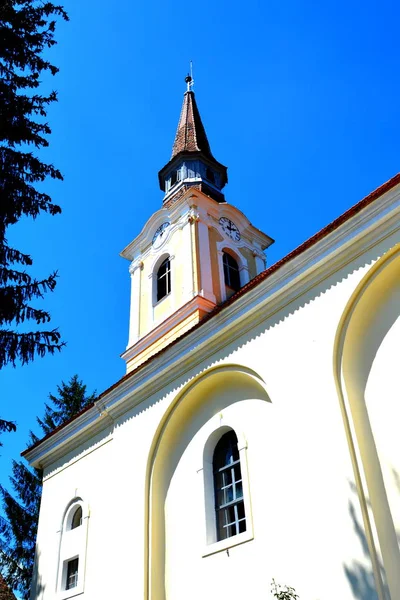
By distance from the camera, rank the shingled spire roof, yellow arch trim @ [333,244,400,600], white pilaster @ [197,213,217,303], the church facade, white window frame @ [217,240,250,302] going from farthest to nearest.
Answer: the shingled spire roof → white window frame @ [217,240,250,302] → white pilaster @ [197,213,217,303] → the church facade → yellow arch trim @ [333,244,400,600]

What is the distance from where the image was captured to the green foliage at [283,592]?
7620 mm

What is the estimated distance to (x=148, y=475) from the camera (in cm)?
1195

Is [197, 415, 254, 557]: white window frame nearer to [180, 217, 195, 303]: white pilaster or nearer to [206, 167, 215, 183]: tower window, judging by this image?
[180, 217, 195, 303]: white pilaster

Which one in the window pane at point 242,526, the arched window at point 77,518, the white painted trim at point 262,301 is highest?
the white painted trim at point 262,301

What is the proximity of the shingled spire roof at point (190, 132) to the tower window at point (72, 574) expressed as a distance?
17.0 metres

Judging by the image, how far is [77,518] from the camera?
14.2 metres

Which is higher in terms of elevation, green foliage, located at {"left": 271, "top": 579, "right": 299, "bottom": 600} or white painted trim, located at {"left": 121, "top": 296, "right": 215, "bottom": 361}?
white painted trim, located at {"left": 121, "top": 296, "right": 215, "bottom": 361}

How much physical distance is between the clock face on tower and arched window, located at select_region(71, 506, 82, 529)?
954 cm

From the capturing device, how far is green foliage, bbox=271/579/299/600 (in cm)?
762

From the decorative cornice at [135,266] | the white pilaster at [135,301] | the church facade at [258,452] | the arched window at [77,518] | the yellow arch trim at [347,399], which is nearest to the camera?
the yellow arch trim at [347,399]

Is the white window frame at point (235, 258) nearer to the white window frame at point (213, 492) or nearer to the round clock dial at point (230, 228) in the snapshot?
the round clock dial at point (230, 228)

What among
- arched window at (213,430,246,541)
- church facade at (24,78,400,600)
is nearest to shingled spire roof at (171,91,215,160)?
church facade at (24,78,400,600)

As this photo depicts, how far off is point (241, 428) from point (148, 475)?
2616 mm

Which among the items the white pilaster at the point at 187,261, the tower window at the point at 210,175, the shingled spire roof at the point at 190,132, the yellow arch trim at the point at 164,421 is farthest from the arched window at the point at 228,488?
the shingled spire roof at the point at 190,132
